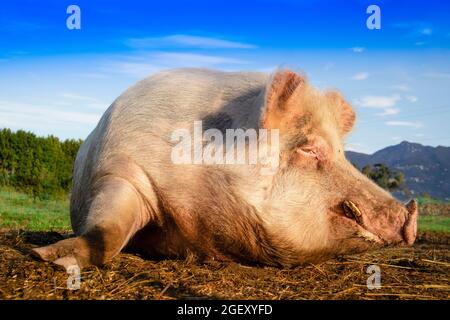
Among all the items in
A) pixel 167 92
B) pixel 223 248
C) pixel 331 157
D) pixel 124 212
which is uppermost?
pixel 167 92

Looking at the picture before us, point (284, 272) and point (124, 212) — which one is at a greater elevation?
point (124, 212)

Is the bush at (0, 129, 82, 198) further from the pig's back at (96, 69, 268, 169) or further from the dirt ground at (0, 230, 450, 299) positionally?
the pig's back at (96, 69, 268, 169)

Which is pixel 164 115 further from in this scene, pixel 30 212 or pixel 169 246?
pixel 30 212

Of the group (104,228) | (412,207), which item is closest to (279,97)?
(412,207)

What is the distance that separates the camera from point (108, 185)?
15.2 ft

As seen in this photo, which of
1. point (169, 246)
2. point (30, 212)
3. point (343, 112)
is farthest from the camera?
point (30, 212)

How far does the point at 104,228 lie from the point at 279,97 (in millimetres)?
1932

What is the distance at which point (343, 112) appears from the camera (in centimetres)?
540

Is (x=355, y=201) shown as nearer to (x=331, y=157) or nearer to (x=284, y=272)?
(x=331, y=157)

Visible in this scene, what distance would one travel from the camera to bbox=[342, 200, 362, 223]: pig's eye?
4410 millimetres

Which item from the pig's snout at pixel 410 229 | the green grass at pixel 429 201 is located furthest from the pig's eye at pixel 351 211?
the green grass at pixel 429 201

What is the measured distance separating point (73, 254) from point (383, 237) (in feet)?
8.73

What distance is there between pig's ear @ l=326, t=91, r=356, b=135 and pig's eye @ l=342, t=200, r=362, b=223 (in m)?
1.01

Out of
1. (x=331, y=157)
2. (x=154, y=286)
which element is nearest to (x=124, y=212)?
(x=154, y=286)
